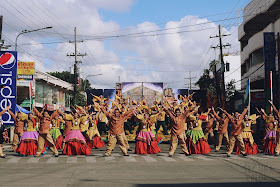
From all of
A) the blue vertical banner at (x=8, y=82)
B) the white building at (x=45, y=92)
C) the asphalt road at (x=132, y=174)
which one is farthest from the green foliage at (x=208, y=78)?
the asphalt road at (x=132, y=174)

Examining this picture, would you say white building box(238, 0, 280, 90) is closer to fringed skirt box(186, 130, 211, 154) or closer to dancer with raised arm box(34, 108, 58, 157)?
fringed skirt box(186, 130, 211, 154)

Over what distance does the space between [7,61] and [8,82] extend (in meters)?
1.14

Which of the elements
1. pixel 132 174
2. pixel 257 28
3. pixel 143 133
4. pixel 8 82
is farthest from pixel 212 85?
pixel 132 174

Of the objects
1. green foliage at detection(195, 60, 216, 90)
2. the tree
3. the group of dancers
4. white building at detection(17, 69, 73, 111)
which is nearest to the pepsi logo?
the group of dancers

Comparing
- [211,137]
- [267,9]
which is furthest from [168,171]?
[267,9]

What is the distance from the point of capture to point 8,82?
22953mm

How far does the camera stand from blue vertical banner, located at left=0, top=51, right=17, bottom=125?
22.7m

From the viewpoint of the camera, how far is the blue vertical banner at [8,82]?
22719 millimetres

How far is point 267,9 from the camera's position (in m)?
34.0

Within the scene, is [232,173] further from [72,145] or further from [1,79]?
[1,79]

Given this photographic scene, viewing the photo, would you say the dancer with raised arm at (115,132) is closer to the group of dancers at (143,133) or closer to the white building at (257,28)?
the group of dancers at (143,133)

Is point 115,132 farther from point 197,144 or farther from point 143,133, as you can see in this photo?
point 197,144

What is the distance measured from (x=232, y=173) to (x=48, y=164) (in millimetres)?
5786

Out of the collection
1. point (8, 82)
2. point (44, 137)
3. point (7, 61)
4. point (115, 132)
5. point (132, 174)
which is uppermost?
point (7, 61)
